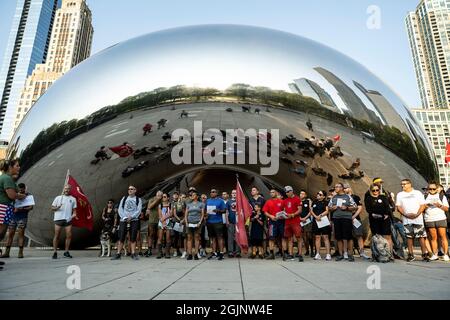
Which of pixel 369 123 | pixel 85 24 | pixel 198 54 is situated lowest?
pixel 369 123

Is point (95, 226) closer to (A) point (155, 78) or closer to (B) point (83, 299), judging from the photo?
(A) point (155, 78)

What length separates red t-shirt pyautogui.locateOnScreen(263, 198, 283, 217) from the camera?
240 inches

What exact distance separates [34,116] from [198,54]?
4.08 m

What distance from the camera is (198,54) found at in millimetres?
7258

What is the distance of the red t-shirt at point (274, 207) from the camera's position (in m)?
6.09

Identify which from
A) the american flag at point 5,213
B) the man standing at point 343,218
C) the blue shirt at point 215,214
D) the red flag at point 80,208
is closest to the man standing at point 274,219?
the blue shirt at point 215,214

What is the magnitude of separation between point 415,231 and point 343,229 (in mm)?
1220

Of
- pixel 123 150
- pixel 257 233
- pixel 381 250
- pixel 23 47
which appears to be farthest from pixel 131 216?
pixel 23 47

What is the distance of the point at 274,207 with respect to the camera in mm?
6152

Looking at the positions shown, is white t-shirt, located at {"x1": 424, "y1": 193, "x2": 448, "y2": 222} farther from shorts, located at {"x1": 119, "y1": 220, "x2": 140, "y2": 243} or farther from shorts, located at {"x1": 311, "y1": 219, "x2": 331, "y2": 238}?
shorts, located at {"x1": 119, "y1": 220, "x2": 140, "y2": 243}

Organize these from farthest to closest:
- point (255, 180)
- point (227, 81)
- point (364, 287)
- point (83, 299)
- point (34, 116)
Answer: point (255, 180) < point (34, 116) < point (227, 81) < point (364, 287) < point (83, 299)

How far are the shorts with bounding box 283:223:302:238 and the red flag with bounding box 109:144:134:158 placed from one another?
12.2 ft

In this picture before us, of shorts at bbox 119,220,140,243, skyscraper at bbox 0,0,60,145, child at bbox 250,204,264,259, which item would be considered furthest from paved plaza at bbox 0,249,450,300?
skyscraper at bbox 0,0,60,145

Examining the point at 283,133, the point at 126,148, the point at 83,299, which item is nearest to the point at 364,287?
the point at 83,299
